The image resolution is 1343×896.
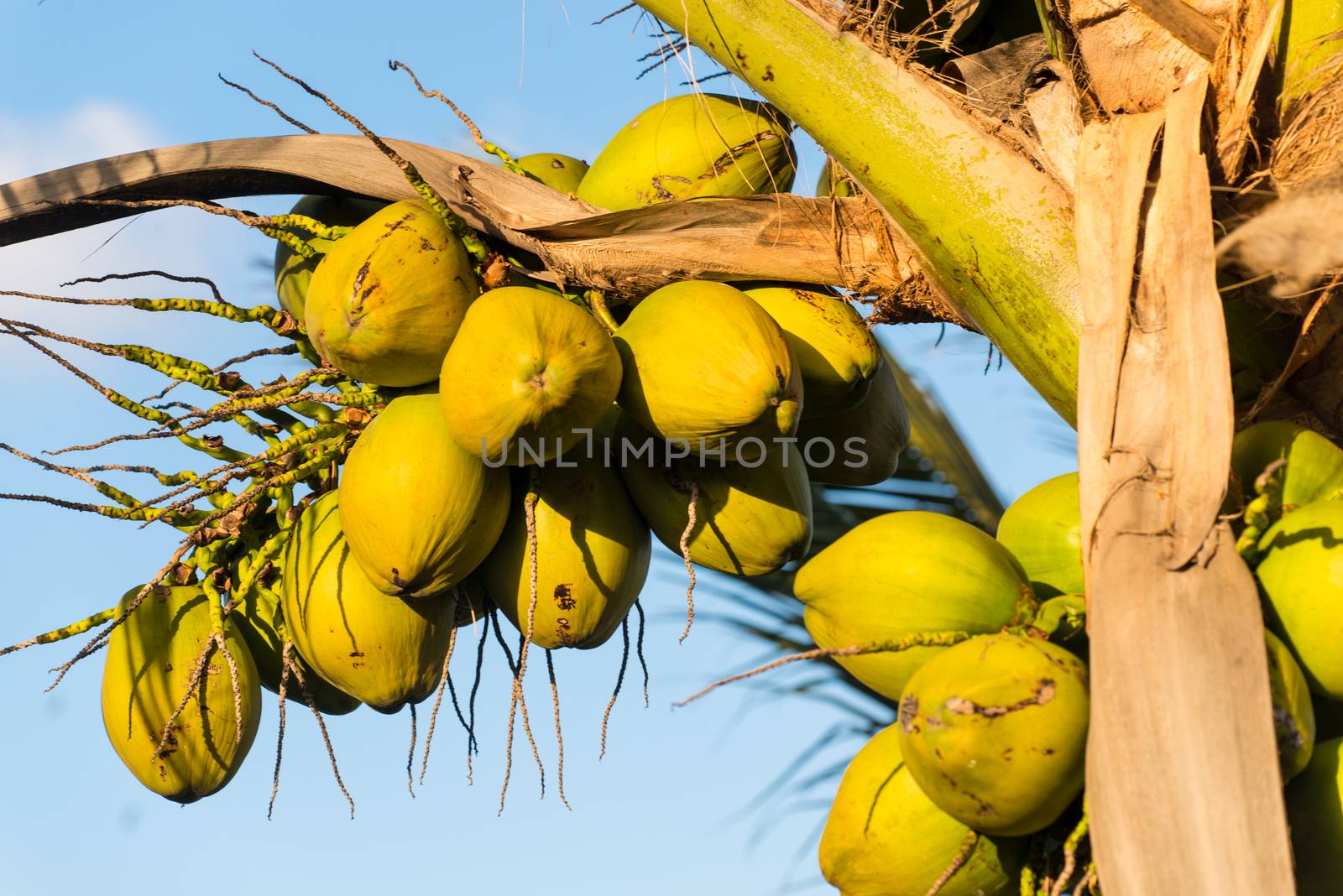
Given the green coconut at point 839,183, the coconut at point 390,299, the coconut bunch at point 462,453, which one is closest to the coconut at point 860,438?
the coconut bunch at point 462,453

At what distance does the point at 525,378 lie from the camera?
161 centimetres

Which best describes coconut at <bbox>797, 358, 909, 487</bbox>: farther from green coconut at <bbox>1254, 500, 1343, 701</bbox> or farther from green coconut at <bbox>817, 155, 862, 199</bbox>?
green coconut at <bbox>1254, 500, 1343, 701</bbox>

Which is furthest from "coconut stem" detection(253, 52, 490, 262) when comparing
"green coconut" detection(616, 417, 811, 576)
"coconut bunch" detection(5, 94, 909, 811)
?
"green coconut" detection(616, 417, 811, 576)

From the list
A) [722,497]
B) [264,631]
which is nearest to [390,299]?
[722,497]

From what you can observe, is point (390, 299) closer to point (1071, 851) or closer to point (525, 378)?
point (525, 378)

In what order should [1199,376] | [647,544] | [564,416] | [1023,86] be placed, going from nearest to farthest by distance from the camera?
[1199,376] → [564,416] → [1023,86] → [647,544]

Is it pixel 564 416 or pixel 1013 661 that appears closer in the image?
pixel 1013 661

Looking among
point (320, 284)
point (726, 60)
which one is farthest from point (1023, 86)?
point (320, 284)

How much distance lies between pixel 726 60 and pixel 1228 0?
2.33ft

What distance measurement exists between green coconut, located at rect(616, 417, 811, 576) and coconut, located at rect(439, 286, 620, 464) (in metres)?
0.17

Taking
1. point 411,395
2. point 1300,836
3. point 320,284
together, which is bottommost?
point 1300,836

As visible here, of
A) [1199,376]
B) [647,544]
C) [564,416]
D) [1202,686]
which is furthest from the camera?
[647,544]

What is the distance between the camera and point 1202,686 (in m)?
1.27

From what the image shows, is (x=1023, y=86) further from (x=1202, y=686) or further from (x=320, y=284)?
(x=320, y=284)
